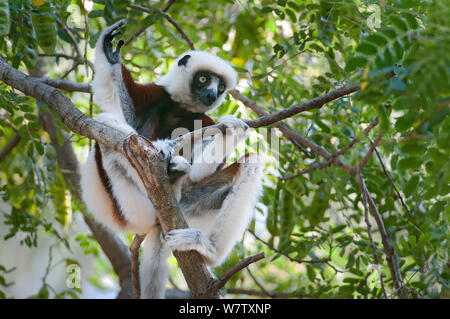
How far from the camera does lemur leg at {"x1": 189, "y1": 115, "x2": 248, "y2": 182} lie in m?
4.50

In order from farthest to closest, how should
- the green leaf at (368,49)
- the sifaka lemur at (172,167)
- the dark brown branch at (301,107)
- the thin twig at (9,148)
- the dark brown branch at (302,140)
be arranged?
the thin twig at (9,148)
the dark brown branch at (302,140)
the sifaka lemur at (172,167)
the dark brown branch at (301,107)
the green leaf at (368,49)

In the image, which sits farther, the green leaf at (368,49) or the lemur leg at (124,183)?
the lemur leg at (124,183)

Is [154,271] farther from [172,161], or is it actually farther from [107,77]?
[107,77]

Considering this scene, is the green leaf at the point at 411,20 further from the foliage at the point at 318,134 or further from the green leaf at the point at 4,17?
the green leaf at the point at 4,17

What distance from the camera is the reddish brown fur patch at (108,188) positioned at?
4.26 metres

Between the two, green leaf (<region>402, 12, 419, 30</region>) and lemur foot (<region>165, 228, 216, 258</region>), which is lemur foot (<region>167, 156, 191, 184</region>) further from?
green leaf (<region>402, 12, 419, 30</region>)

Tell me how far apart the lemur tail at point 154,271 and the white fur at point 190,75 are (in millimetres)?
1583

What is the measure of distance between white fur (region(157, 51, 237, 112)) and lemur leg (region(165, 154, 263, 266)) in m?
0.96

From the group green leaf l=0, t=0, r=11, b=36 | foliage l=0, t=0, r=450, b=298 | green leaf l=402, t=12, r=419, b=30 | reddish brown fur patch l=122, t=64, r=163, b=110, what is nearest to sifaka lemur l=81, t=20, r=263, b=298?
reddish brown fur patch l=122, t=64, r=163, b=110

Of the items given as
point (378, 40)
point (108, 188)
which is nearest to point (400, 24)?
point (378, 40)

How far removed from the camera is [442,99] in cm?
196

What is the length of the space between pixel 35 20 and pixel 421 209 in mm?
4189

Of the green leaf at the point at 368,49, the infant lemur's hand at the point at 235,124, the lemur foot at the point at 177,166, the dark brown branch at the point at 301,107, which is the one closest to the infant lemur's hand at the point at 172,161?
the lemur foot at the point at 177,166

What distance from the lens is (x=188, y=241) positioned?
349 cm
